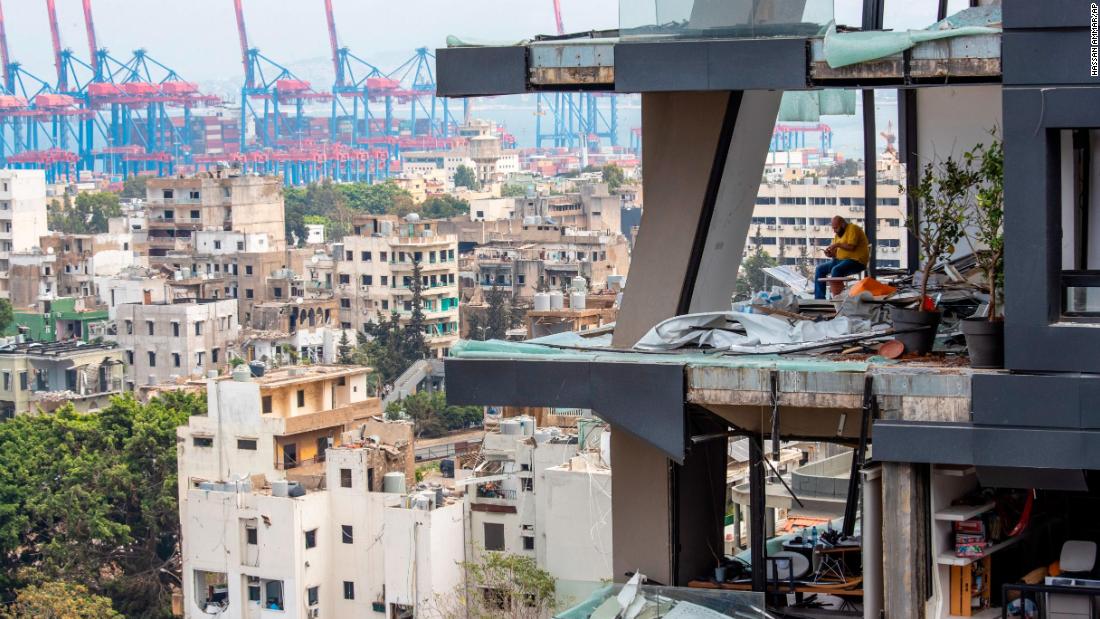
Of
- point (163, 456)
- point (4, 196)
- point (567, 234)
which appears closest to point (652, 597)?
point (163, 456)

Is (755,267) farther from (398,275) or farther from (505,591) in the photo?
(505,591)

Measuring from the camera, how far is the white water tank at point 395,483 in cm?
3170

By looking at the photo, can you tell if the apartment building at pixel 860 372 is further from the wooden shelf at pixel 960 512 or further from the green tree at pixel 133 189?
the green tree at pixel 133 189

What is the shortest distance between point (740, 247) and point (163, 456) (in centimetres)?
3288

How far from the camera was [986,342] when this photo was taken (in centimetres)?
923

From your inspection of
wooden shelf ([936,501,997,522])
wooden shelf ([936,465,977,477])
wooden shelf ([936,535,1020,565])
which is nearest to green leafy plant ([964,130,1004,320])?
wooden shelf ([936,465,977,477])

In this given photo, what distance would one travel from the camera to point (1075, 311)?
902 centimetres

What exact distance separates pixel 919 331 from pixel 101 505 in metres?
32.1

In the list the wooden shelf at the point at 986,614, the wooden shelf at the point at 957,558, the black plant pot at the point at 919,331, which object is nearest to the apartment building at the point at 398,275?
the black plant pot at the point at 919,331

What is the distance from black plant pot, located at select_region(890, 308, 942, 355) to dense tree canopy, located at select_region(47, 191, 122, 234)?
10441cm

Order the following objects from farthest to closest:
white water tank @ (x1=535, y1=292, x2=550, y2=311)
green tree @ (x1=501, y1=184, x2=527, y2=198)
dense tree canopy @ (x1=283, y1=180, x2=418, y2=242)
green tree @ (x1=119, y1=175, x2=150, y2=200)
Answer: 1. green tree @ (x1=119, y1=175, x2=150, y2=200)
2. green tree @ (x1=501, y1=184, x2=527, y2=198)
3. dense tree canopy @ (x1=283, y1=180, x2=418, y2=242)
4. white water tank @ (x1=535, y1=292, x2=550, y2=311)

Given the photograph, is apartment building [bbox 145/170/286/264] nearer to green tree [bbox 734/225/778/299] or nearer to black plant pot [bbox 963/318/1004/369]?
green tree [bbox 734/225/778/299]

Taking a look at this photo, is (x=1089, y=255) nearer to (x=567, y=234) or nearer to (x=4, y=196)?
(x=567, y=234)

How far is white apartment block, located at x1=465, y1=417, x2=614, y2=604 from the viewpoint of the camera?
26797mm
